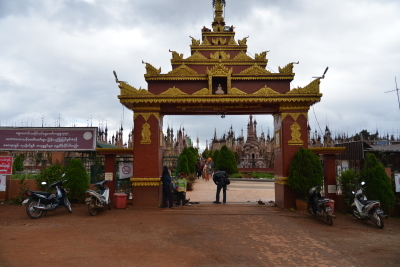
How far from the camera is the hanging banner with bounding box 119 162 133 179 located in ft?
42.3

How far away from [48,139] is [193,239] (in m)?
9.30

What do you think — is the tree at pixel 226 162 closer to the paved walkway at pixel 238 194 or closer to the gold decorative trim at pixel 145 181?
the paved walkway at pixel 238 194

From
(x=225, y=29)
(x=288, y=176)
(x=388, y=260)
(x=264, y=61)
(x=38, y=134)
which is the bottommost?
(x=388, y=260)

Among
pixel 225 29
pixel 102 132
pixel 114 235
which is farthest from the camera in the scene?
pixel 102 132

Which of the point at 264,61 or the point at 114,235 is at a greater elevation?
the point at 264,61

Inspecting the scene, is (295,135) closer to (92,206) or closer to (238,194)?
(238,194)

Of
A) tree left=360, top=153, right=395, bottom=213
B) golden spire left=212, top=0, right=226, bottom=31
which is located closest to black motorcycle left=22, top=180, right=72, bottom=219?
tree left=360, top=153, right=395, bottom=213

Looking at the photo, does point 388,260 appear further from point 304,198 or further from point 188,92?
point 188,92

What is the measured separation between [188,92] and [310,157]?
516cm

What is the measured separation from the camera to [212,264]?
557 centimetres

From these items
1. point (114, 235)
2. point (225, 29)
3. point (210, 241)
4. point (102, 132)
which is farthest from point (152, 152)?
point (102, 132)

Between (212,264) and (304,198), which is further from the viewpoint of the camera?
(304,198)

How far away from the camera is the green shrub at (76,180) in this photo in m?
12.0

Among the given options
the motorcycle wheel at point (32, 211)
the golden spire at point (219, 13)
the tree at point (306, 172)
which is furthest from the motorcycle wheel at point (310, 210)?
the golden spire at point (219, 13)
